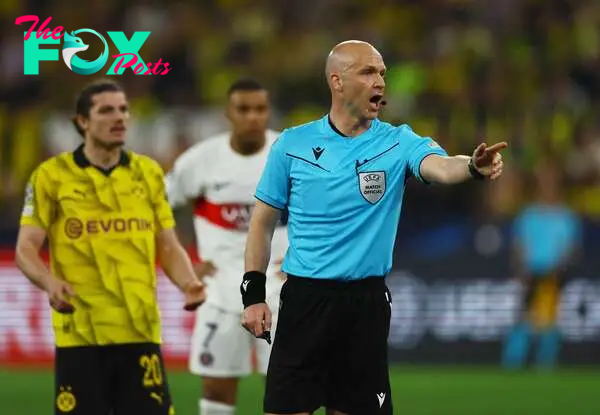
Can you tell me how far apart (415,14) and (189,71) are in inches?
132

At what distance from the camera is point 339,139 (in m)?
6.82

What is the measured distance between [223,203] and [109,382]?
219 cm

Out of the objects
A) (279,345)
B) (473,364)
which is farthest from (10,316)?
(279,345)

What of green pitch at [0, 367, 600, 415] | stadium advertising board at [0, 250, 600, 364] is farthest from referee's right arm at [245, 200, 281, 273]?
stadium advertising board at [0, 250, 600, 364]

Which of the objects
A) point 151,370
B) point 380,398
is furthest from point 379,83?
point 151,370

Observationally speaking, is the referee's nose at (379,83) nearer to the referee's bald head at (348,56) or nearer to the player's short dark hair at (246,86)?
the referee's bald head at (348,56)

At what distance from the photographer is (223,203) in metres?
9.77

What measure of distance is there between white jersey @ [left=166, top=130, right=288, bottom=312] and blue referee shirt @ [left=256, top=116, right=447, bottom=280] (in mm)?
2813

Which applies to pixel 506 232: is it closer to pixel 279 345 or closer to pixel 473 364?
pixel 473 364

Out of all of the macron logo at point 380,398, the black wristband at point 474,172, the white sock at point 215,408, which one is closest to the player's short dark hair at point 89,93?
the white sock at point 215,408

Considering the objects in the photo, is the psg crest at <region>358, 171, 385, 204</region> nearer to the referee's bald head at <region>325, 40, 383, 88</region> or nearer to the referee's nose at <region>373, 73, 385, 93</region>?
the referee's nose at <region>373, 73, 385, 93</region>

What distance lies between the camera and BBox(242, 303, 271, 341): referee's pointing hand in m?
6.81

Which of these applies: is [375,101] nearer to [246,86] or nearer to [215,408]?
[246,86]

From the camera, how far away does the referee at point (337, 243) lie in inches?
266
